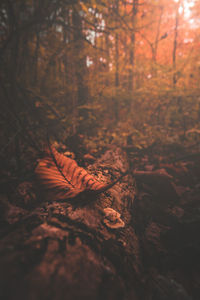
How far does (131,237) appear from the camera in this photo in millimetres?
1157

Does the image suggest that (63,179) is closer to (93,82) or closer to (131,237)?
(131,237)

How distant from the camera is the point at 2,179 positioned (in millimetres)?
1893

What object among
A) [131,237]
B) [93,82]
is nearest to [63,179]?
[131,237]

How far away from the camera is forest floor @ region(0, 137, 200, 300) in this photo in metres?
0.60

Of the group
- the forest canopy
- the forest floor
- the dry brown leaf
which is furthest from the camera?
the forest canopy

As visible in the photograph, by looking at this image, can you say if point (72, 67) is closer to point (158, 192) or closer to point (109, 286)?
point (158, 192)

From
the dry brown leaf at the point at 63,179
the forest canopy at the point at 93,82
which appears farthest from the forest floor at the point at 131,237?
the forest canopy at the point at 93,82

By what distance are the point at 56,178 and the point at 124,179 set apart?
3.09ft

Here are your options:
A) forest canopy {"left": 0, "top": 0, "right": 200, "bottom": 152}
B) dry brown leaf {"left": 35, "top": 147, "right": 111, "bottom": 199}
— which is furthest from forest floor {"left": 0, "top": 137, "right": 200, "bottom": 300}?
forest canopy {"left": 0, "top": 0, "right": 200, "bottom": 152}

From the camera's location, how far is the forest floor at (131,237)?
0.60 metres

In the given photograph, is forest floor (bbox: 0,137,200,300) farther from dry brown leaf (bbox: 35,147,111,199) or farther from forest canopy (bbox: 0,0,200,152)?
forest canopy (bbox: 0,0,200,152)

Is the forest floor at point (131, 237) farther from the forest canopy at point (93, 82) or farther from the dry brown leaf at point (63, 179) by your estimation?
the forest canopy at point (93, 82)

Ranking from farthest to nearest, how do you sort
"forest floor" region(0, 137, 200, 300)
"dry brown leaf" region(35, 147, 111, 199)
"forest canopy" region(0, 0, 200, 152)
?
"forest canopy" region(0, 0, 200, 152) → "dry brown leaf" region(35, 147, 111, 199) → "forest floor" region(0, 137, 200, 300)

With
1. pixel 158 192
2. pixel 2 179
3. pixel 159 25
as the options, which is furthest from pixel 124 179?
pixel 159 25
